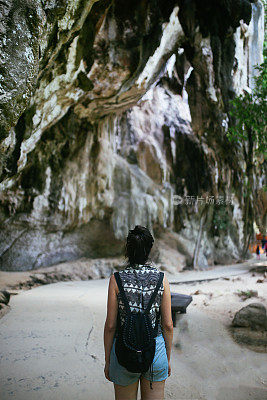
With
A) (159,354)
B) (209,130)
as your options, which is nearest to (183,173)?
(209,130)

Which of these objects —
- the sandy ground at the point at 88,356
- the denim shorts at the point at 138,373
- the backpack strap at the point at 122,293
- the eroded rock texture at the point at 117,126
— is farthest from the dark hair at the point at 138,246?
the eroded rock texture at the point at 117,126

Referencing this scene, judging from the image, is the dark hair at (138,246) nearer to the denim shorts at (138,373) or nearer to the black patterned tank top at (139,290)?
the black patterned tank top at (139,290)

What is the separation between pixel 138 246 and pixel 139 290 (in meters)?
0.24

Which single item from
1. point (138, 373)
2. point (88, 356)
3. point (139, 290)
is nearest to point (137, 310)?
point (139, 290)

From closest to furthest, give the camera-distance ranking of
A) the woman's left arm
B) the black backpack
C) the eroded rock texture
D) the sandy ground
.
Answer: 1. the black backpack
2. the woman's left arm
3. the sandy ground
4. the eroded rock texture

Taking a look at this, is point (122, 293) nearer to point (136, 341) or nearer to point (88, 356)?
point (136, 341)

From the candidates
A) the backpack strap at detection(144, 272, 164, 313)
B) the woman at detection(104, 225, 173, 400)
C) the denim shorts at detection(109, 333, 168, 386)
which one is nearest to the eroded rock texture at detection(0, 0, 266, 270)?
the woman at detection(104, 225, 173, 400)

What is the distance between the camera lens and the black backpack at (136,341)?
1439 millimetres

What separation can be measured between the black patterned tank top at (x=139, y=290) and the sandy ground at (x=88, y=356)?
4.74 ft

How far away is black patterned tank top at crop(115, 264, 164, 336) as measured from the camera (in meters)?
1.51

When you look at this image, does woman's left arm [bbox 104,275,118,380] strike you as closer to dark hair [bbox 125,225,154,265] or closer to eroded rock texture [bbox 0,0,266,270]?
dark hair [bbox 125,225,154,265]

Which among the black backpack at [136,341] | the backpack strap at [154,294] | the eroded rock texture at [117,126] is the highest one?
the eroded rock texture at [117,126]

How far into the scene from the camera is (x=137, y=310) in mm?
1501

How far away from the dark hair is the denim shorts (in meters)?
0.44
